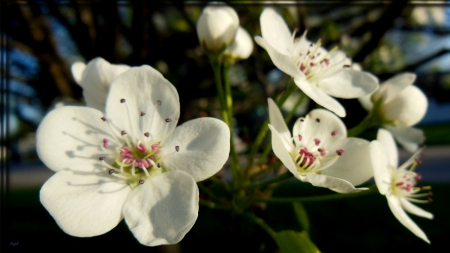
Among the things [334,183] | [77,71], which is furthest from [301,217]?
[77,71]

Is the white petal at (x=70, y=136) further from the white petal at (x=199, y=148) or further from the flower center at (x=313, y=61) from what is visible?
the flower center at (x=313, y=61)

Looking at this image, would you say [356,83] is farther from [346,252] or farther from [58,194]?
[346,252]

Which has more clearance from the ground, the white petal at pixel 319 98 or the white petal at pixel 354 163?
the white petal at pixel 319 98

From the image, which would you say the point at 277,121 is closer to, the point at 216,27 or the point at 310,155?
the point at 310,155

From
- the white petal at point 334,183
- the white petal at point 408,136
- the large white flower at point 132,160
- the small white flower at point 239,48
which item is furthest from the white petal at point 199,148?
the white petal at point 408,136

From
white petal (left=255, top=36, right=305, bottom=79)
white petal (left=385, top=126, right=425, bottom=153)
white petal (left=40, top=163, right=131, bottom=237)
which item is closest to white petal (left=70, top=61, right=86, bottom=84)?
white petal (left=40, top=163, right=131, bottom=237)
